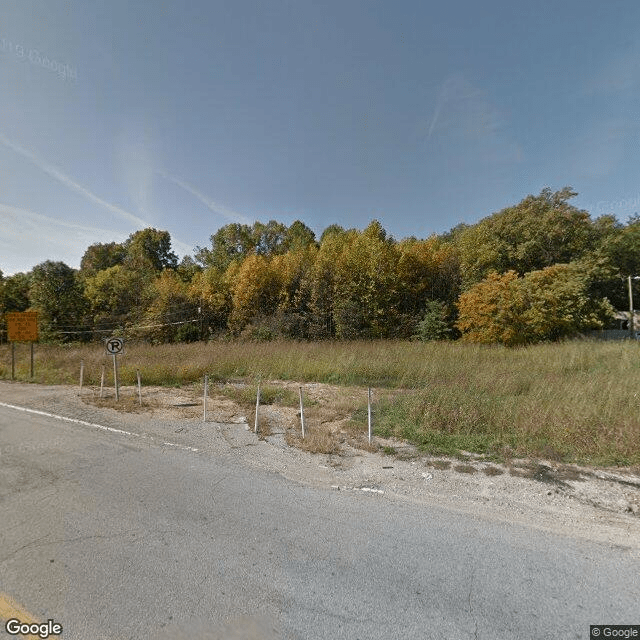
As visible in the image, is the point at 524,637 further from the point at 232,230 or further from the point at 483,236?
the point at 232,230

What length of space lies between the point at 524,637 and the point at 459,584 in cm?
50

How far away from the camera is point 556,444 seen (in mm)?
5113

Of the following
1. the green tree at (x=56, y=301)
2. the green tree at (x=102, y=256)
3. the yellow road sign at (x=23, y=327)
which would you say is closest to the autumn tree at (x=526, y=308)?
the yellow road sign at (x=23, y=327)

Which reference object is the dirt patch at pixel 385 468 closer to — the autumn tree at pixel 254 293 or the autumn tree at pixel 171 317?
the autumn tree at pixel 254 293

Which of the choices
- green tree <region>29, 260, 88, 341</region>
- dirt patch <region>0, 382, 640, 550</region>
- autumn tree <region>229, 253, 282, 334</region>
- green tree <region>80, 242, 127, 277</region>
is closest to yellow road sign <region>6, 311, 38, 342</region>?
dirt patch <region>0, 382, 640, 550</region>

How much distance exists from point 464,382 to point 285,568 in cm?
758

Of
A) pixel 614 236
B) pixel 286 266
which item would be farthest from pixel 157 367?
pixel 614 236

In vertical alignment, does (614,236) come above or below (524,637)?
above

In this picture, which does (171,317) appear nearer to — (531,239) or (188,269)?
(188,269)

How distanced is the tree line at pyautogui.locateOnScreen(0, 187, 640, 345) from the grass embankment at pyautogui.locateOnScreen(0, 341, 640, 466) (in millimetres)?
5860

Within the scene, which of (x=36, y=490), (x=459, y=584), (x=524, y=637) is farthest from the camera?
(x=36, y=490)

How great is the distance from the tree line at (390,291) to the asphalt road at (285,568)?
59.7ft

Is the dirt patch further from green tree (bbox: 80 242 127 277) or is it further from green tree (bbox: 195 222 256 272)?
green tree (bbox: 80 242 127 277)

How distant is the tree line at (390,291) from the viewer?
20.1m
